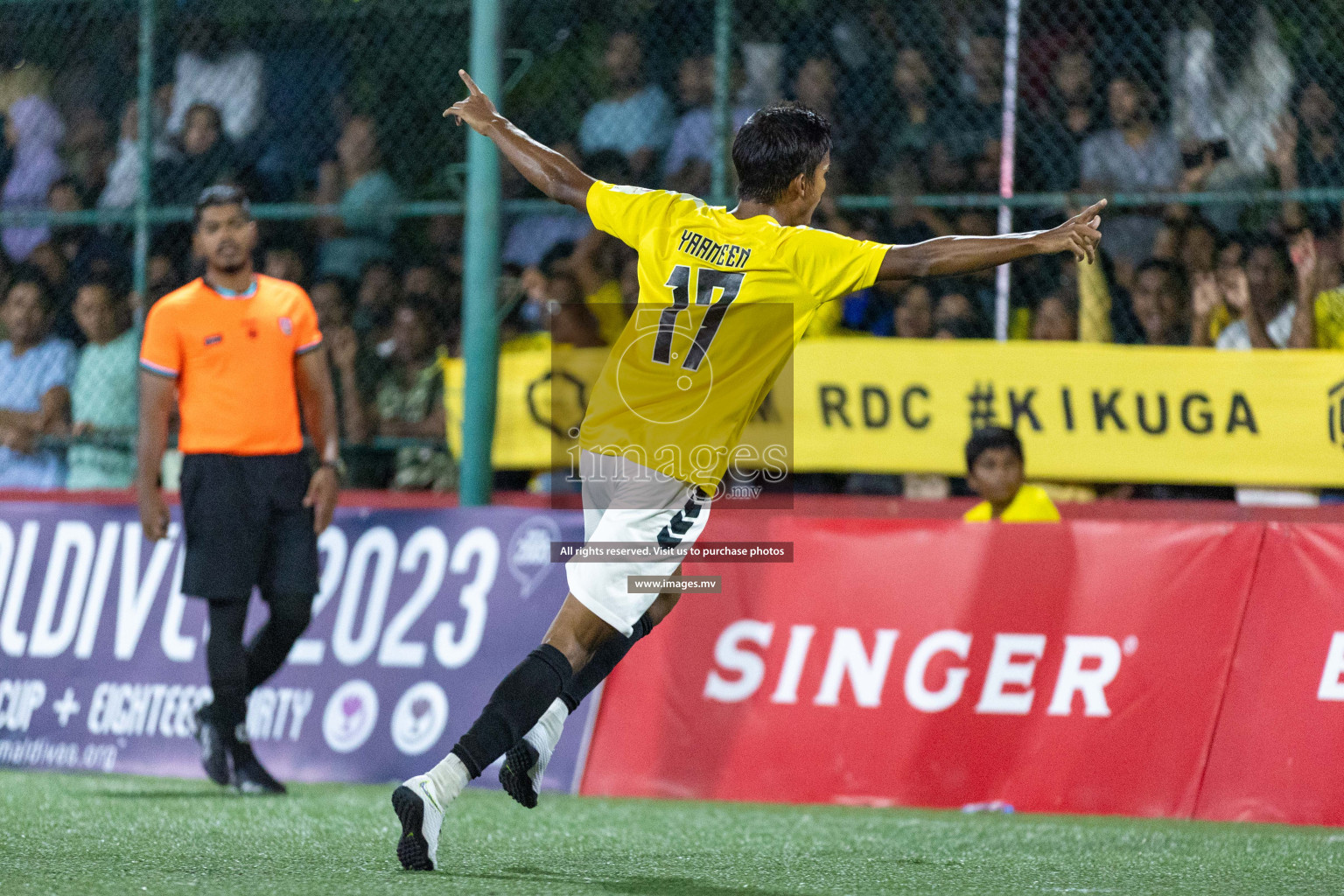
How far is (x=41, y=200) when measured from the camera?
35.1 feet

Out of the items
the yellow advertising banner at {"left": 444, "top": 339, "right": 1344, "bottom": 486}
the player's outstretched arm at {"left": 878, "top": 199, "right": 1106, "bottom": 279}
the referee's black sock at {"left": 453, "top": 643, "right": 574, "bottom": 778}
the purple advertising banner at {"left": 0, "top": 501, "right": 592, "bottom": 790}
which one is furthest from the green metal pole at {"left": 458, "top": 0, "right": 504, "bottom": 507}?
the player's outstretched arm at {"left": 878, "top": 199, "right": 1106, "bottom": 279}

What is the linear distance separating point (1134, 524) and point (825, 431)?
78.9 inches

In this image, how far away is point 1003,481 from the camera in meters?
7.62

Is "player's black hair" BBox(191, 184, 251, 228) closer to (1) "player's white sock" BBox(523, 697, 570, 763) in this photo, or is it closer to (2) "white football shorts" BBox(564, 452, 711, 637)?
(2) "white football shorts" BBox(564, 452, 711, 637)

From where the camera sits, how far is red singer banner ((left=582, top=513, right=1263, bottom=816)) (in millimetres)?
6793

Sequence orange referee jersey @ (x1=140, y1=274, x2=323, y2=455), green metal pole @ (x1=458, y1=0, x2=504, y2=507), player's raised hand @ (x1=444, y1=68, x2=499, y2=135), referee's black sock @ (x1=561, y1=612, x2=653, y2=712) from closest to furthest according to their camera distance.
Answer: referee's black sock @ (x1=561, y1=612, x2=653, y2=712) → player's raised hand @ (x1=444, y1=68, x2=499, y2=135) → orange referee jersey @ (x1=140, y1=274, x2=323, y2=455) → green metal pole @ (x1=458, y1=0, x2=504, y2=507)

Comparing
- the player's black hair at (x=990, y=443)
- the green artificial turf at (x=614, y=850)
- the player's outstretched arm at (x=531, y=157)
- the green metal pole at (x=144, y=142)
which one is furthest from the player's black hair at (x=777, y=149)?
the green metal pole at (x=144, y=142)

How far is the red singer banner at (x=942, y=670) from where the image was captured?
6.79 meters

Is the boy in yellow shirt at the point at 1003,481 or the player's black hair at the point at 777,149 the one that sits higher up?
the player's black hair at the point at 777,149

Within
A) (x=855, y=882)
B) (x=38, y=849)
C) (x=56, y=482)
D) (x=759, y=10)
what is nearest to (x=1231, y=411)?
(x=759, y=10)

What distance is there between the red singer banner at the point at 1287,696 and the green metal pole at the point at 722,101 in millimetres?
3256

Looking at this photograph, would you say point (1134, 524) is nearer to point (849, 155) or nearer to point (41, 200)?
point (849, 155)

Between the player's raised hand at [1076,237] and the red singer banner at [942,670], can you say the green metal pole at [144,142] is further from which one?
the player's raised hand at [1076,237]

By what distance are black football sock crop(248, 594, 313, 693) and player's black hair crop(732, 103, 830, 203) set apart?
2.95 metres
